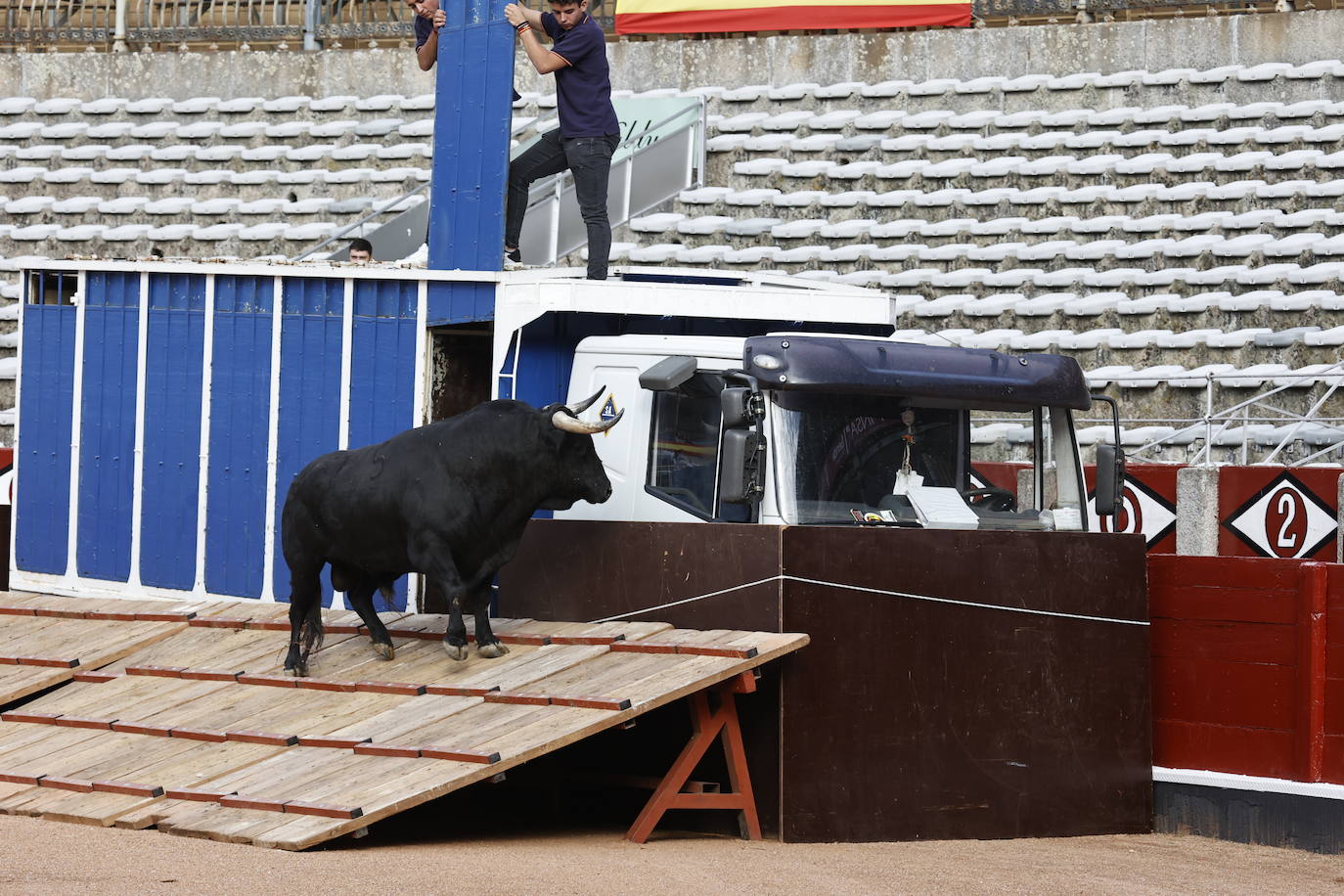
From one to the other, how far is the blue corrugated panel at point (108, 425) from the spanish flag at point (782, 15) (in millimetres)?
10868

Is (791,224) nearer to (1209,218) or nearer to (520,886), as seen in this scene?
(1209,218)

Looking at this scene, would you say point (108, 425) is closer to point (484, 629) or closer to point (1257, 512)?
point (484, 629)

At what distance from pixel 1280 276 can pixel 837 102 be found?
5.74 metres

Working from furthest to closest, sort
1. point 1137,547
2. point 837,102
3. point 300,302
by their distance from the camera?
1. point 837,102
2. point 300,302
3. point 1137,547

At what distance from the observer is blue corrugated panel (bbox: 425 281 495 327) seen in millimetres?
11102

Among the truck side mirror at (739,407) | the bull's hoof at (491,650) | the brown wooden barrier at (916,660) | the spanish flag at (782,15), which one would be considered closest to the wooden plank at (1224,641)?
the brown wooden barrier at (916,660)

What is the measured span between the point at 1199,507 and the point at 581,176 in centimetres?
559

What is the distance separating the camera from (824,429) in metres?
9.70

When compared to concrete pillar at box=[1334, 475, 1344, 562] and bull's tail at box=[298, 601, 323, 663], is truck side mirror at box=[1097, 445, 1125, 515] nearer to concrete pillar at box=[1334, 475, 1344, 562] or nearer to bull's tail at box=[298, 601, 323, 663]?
concrete pillar at box=[1334, 475, 1344, 562]

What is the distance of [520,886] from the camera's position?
299 inches

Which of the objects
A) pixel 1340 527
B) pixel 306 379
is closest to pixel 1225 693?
pixel 1340 527

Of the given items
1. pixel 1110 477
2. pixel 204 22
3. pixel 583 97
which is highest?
pixel 204 22

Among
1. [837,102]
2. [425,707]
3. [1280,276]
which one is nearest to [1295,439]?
[1280,276]

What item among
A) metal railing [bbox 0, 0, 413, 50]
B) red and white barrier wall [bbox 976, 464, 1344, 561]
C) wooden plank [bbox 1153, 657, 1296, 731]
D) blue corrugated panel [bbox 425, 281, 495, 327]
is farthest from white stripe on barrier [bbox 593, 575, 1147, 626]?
metal railing [bbox 0, 0, 413, 50]
